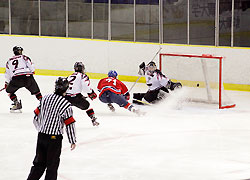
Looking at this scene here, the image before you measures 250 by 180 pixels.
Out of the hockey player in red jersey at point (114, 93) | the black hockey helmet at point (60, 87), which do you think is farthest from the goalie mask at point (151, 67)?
the black hockey helmet at point (60, 87)

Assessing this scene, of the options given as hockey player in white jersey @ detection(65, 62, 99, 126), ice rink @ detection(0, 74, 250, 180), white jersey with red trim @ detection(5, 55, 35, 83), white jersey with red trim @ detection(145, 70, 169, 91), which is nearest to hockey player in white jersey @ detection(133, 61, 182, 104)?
white jersey with red trim @ detection(145, 70, 169, 91)

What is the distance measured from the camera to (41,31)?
52.8ft

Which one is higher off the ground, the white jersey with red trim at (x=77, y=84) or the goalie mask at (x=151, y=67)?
the goalie mask at (x=151, y=67)

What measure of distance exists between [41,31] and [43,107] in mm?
10289

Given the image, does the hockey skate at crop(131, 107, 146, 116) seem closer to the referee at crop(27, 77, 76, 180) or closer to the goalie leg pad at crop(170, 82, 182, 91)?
the goalie leg pad at crop(170, 82, 182, 91)

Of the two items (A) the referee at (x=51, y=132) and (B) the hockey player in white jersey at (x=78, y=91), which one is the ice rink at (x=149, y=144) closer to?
(B) the hockey player in white jersey at (x=78, y=91)

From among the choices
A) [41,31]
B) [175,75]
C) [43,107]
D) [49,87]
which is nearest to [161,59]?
[175,75]

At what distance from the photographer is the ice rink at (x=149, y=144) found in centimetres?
720

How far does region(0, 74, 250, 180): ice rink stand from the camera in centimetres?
720

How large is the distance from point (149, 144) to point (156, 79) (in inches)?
115

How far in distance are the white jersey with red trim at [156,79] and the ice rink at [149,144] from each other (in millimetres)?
350

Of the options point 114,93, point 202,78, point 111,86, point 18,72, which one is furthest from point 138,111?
point 18,72

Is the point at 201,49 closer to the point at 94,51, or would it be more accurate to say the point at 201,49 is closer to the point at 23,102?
the point at 94,51

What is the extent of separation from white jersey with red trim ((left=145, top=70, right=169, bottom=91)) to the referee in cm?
545
